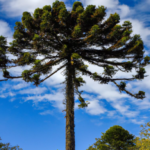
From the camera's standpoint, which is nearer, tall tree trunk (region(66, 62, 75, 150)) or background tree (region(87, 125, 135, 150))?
tall tree trunk (region(66, 62, 75, 150))

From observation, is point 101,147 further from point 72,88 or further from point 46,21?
point 46,21

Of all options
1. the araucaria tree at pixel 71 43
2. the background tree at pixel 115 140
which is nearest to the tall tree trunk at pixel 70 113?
the araucaria tree at pixel 71 43

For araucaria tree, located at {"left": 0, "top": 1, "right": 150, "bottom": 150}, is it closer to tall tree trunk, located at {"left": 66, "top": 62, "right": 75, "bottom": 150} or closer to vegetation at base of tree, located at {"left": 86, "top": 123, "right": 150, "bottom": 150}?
tall tree trunk, located at {"left": 66, "top": 62, "right": 75, "bottom": 150}

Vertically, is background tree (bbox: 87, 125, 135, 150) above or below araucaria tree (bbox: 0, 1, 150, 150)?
below

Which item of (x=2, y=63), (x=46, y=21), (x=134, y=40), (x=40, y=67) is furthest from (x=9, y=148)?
(x=134, y=40)

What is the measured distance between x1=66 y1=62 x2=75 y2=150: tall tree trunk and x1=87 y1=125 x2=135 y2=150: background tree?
13258 mm

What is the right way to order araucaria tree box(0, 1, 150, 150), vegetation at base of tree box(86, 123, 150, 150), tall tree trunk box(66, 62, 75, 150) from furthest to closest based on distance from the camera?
vegetation at base of tree box(86, 123, 150, 150) → araucaria tree box(0, 1, 150, 150) → tall tree trunk box(66, 62, 75, 150)

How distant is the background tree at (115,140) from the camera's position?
24.4 metres

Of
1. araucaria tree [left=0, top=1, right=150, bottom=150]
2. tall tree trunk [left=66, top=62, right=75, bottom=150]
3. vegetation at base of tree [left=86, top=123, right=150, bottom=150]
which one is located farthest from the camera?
vegetation at base of tree [left=86, top=123, right=150, bottom=150]

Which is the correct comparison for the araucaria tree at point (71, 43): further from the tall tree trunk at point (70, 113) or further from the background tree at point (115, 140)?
the background tree at point (115, 140)

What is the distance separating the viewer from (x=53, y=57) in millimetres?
13875

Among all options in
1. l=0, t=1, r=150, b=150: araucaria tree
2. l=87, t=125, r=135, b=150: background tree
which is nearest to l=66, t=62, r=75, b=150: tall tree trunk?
l=0, t=1, r=150, b=150: araucaria tree

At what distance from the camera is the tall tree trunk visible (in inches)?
468

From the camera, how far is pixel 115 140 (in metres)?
24.6
